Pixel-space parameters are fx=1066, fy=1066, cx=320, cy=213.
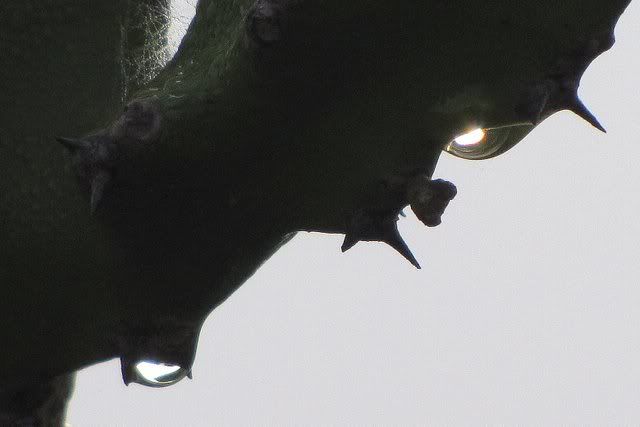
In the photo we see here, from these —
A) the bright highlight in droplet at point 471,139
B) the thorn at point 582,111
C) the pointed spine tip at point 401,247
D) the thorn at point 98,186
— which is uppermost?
the bright highlight in droplet at point 471,139

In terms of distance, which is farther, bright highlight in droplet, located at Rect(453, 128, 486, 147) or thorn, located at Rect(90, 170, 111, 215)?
bright highlight in droplet, located at Rect(453, 128, 486, 147)

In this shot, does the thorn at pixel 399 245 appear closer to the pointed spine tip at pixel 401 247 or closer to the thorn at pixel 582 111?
the pointed spine tip at pixel 401 247

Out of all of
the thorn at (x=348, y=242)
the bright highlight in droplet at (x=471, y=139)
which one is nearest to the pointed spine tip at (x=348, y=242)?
the thorn at (x=348, y=242)

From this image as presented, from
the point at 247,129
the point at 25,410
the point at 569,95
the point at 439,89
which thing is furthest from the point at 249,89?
the point at 25,410

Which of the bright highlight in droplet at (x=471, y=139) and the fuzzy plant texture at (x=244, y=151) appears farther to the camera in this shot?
the bright highlight in droplet at (x=471, y=139)

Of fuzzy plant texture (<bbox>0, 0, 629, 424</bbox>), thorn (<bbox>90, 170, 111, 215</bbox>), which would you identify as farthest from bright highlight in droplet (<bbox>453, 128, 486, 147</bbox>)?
thorn (<bbox>90, 170, 111, 215</bbox>)

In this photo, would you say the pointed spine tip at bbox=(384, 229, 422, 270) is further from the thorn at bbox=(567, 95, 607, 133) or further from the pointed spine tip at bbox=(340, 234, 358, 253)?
the thorn at bbox=(567, 95, 607, 133)

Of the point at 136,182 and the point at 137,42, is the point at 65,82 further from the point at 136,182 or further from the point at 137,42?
the point at 136,182
